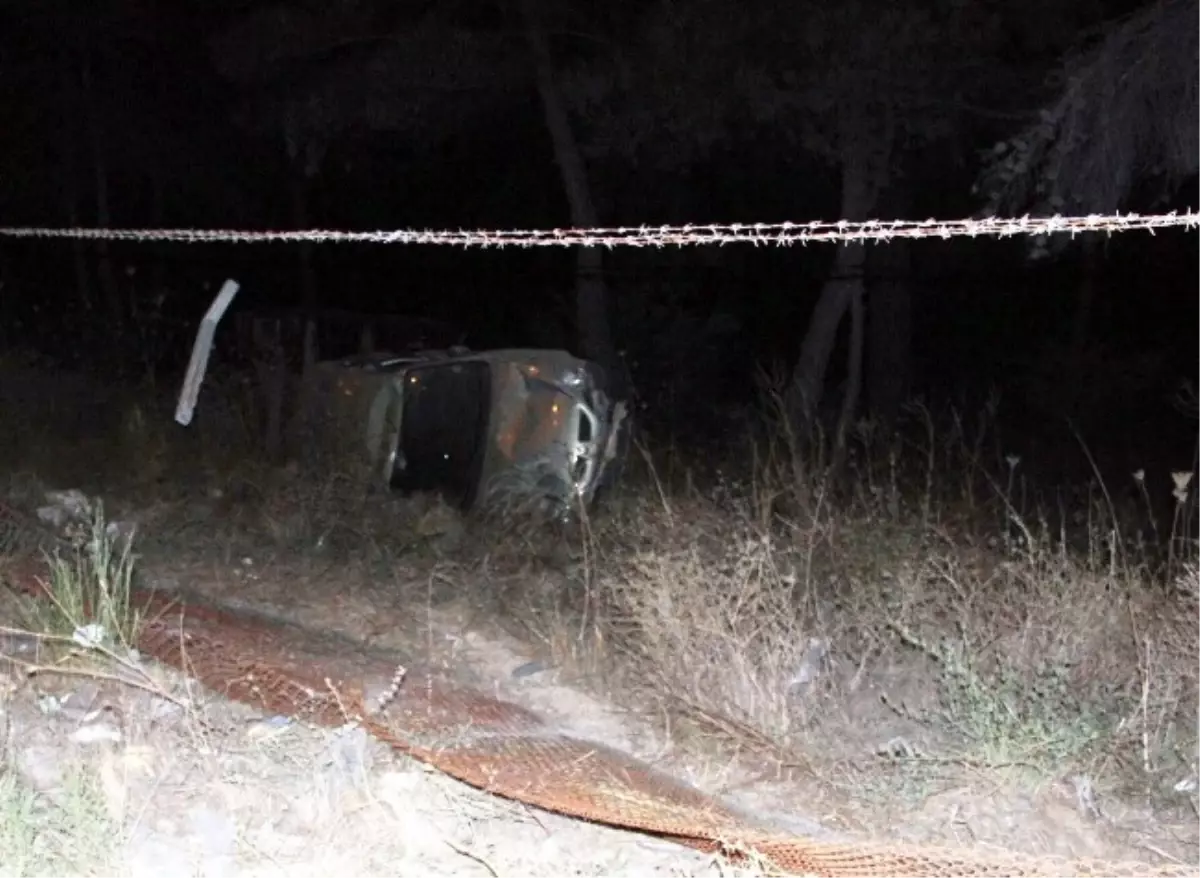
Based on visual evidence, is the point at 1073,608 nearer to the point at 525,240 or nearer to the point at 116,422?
the point at 525,240

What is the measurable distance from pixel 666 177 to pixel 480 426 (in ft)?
31.1

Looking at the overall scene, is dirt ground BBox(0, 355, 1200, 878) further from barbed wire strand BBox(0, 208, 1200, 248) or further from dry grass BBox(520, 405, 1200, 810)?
barbed wire strand BBox(0, 208, 1200, 248)

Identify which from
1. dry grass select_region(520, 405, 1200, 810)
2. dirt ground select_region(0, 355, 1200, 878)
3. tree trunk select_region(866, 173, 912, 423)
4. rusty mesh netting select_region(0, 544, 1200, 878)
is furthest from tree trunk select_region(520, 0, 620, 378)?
dirt ground select_region(0, 355, 1200, 878)

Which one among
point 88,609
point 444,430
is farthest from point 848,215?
point 88,609

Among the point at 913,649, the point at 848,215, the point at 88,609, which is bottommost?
the point at 913,649

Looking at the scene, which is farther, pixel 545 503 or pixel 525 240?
pixel 545 503

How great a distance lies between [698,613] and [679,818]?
1.15m

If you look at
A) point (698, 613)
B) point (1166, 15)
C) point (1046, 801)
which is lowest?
point (1046, 801)

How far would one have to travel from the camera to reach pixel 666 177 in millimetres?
16531

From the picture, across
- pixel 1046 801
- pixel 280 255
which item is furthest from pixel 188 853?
pixel 280 255

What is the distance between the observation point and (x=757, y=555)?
4.92 metres

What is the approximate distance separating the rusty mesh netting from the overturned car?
1.85 meters

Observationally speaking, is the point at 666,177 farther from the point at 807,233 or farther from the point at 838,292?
the point at 807,233

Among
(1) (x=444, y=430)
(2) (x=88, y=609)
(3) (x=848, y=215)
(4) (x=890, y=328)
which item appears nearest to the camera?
(2) (x=88, y=609)
